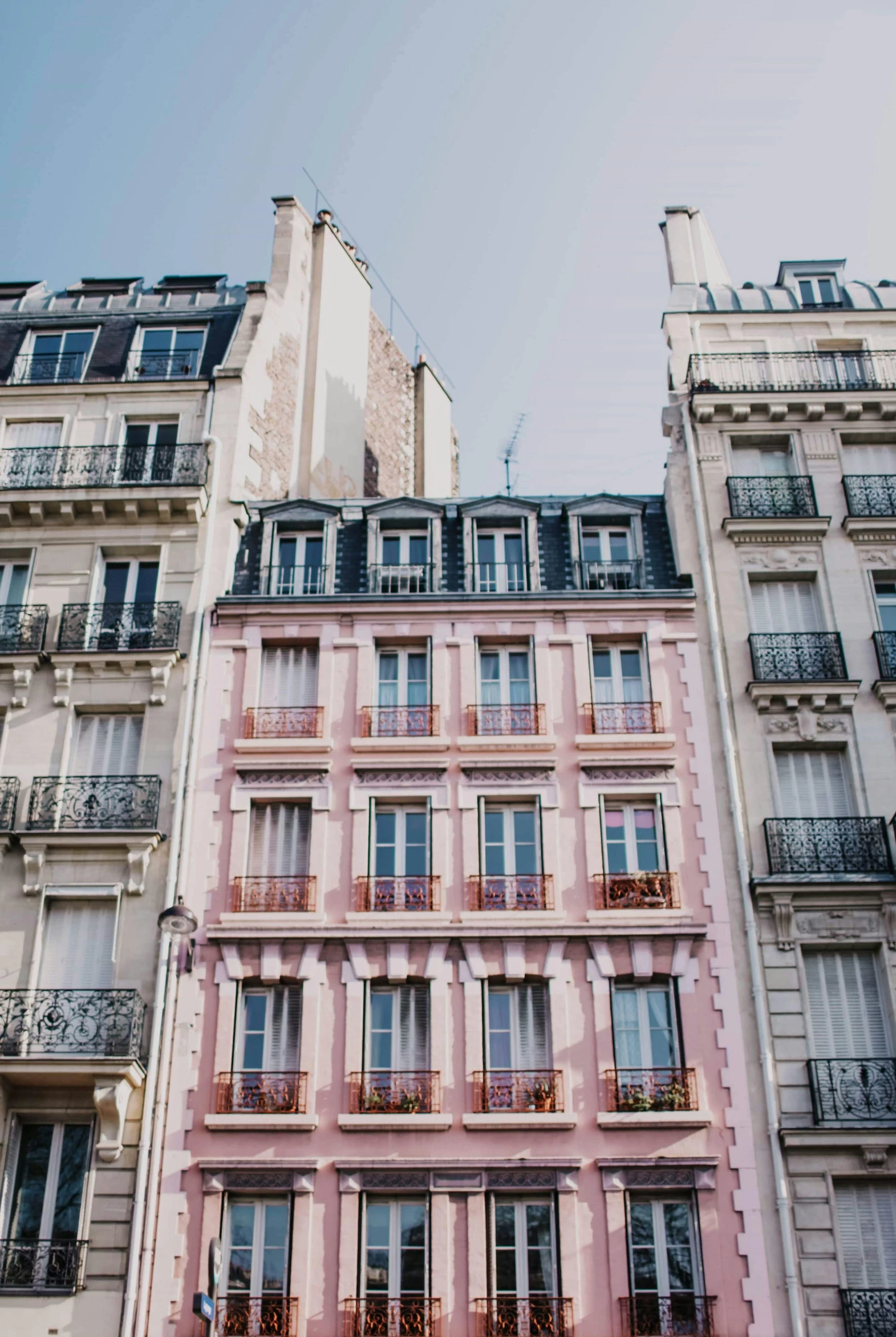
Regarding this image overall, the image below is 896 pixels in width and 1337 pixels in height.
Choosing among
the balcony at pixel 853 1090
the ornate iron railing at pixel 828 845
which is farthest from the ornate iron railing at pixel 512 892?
the balcony at pixel 853 1090

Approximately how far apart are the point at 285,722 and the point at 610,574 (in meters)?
5.77

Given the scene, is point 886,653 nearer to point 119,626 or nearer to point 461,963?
point 461,963

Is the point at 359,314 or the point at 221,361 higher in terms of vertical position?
the point at 359,314

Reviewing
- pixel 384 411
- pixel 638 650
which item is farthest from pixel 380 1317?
pixel 384 411

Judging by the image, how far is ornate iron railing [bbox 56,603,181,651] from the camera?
2178cm

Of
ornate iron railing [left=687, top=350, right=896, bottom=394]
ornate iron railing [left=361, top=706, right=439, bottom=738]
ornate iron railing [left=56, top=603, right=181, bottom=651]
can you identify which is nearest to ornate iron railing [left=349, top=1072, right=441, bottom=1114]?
ornate iron railing [left=361, top=706, right=439, bottom=738]

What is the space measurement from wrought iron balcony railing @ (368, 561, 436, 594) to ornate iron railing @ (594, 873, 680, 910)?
581cm

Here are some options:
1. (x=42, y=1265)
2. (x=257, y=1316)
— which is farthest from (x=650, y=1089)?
(x=42, y=1265)

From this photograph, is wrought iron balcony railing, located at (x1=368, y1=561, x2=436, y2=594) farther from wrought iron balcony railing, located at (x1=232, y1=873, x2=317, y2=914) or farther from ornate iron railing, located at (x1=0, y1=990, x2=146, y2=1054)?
ornate iron railing, located at (x1=0, y1=990, x2=146, y2=1054)

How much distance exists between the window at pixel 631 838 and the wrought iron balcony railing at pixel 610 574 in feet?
13.1

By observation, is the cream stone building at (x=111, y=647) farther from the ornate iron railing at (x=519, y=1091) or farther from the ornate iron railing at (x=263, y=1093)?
the ornate iron railing at (x=519, y=1091)

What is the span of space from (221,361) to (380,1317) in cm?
1581

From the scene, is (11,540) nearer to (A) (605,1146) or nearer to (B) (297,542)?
(B) (297,542)

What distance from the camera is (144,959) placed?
19047mm
